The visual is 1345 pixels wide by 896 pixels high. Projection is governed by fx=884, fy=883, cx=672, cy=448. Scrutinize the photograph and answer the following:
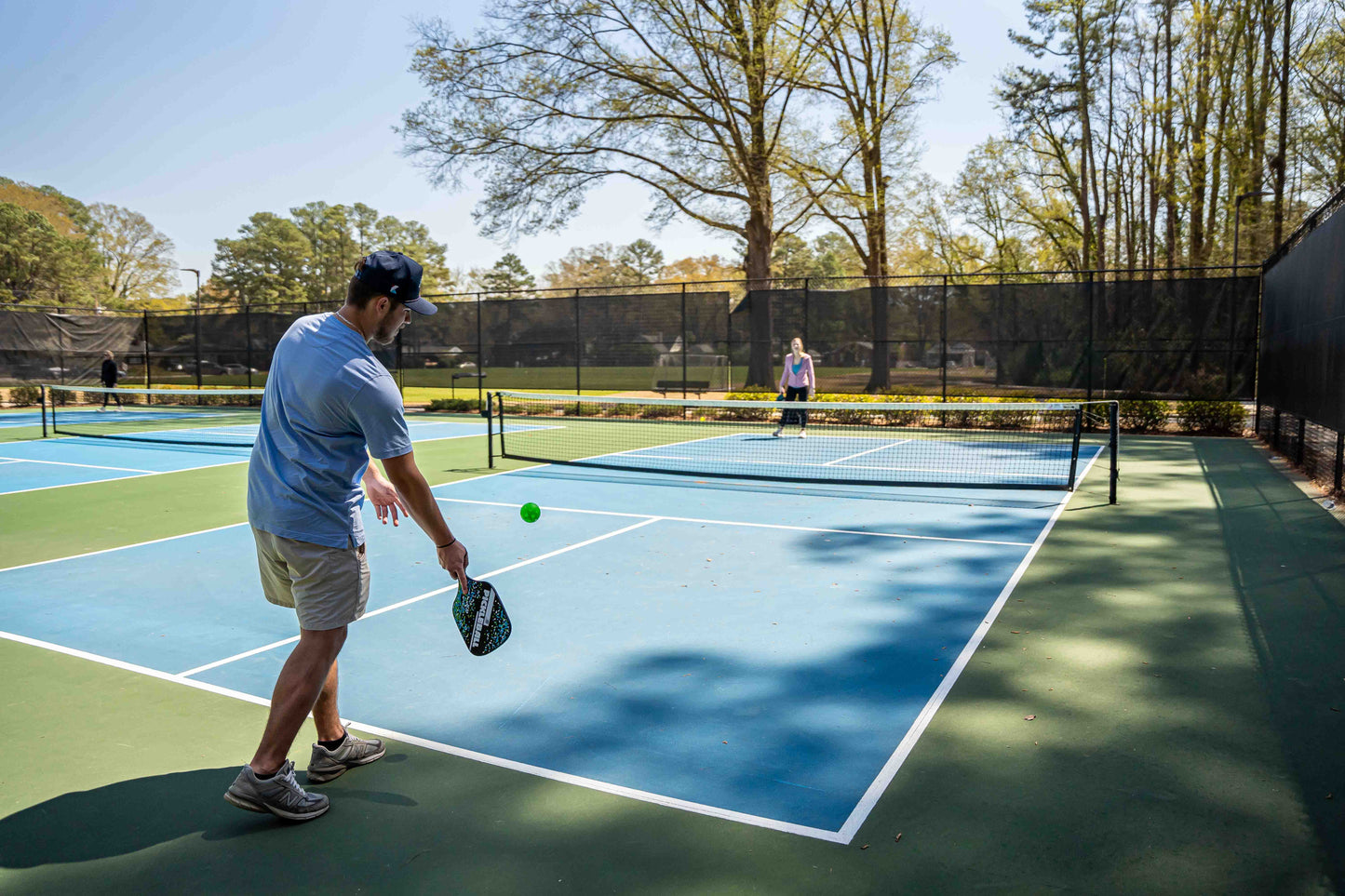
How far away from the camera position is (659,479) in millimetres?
11000

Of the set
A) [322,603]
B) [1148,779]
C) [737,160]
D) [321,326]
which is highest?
[737,160]

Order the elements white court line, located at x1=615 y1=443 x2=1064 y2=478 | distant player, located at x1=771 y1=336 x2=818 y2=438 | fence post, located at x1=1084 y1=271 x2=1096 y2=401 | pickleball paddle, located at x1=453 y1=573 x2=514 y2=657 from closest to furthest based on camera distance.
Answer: pickleball paddle, located at x1=453 y1=573 x2=514 y2=657, white court line, located at x1=615 y1=443 x2=1064 y2=478, distant player, located at x1=771 y1=336 x2=818 y2=438, fence post, located at x1=1084 y1=271 x2=1096 y2=401

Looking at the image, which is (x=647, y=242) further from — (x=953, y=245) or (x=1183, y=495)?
(x=1183, y=495)

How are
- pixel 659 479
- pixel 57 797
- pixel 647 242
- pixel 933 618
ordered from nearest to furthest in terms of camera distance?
pixel 57 797 < pixel 933 618 < pixel 659 479 < pixel 647 242

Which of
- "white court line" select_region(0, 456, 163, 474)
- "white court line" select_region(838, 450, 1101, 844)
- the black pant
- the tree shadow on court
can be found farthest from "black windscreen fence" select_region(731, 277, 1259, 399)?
Result: "white court line" select_region(838, 450, 1101, 844)

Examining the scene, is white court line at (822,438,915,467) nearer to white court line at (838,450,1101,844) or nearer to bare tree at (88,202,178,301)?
white court line at (838,450,1101,844)

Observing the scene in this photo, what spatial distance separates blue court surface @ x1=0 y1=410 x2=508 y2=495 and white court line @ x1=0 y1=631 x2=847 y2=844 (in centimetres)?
781

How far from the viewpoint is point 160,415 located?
74.3 ft

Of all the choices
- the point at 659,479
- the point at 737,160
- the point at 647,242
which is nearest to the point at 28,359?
the point at 737,160

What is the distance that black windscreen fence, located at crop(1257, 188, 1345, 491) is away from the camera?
9.00 meters

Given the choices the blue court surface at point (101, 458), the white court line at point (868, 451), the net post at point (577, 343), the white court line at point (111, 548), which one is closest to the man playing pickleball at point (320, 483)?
the white court line at point (111, 548)

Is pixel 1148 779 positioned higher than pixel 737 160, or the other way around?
pixel 737 160

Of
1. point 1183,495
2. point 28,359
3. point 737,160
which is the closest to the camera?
point 1183,495

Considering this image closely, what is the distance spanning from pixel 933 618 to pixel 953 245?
42442 millimetres
